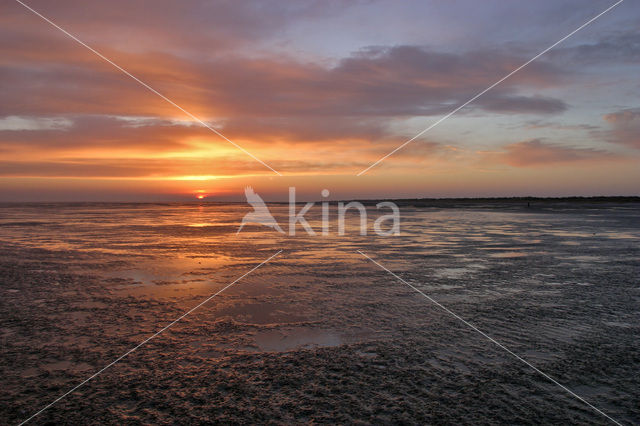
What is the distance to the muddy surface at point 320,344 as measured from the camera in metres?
3.17

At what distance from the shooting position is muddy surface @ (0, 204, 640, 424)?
125 inches

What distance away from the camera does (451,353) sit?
13.9 ft

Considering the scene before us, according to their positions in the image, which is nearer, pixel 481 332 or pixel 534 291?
pixel 481 332

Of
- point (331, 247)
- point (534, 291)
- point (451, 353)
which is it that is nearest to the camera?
point (451, 353)

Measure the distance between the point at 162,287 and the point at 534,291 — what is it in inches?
248

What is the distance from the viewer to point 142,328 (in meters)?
5.02

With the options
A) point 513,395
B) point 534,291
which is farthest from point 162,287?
point 534,291

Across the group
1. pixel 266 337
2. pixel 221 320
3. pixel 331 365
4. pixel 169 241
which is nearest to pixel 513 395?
pixel 331 365

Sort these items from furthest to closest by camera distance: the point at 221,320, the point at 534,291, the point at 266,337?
1. the point at 534,291
2. the point at 221,320
3. the point at 266,337

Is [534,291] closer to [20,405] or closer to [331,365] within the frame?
[331,365]

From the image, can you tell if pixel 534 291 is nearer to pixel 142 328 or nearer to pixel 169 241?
pixel 142 328

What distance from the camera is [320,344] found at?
4.49m

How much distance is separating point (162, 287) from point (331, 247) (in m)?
6.56

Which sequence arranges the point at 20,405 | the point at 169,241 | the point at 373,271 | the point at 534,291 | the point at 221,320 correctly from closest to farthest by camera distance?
the point at 20,405 → the point at 221,320 → the point at 534,291 → the point at 373,271 → the point at 169,241
